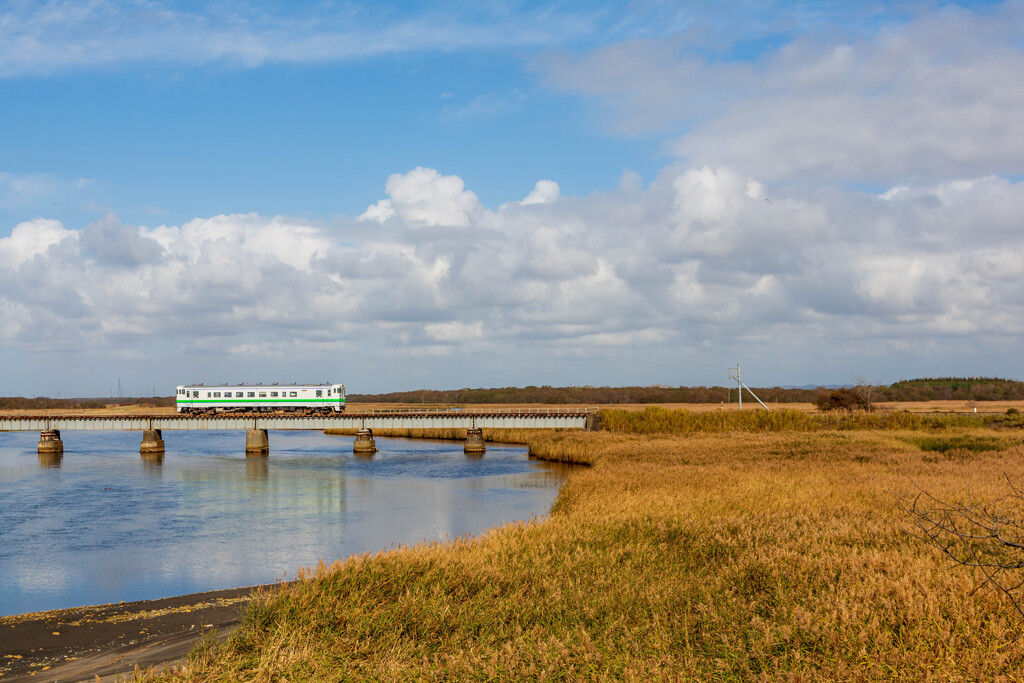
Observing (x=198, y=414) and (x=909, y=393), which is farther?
(x=909, y=393)

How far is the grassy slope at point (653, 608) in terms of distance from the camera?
34.8ft

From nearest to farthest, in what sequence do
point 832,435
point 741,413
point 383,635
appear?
point 383,635 < point 832,435 < point 741,413

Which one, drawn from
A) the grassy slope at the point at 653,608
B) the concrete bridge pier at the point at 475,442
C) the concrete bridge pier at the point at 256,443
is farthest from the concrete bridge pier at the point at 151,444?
the grassy slope at the point at 653,608

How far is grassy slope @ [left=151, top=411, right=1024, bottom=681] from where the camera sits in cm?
1060

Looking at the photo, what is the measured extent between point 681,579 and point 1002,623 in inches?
248

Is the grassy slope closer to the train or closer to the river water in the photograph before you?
the river water

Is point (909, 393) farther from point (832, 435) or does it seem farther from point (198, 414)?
point (198, 414)

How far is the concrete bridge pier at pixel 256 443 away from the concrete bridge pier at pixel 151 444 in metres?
9.47

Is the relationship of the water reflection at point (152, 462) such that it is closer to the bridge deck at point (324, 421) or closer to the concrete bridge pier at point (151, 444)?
the concrete bridge pier at point (151, 444)

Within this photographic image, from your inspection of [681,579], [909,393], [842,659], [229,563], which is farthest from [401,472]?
[909,393]

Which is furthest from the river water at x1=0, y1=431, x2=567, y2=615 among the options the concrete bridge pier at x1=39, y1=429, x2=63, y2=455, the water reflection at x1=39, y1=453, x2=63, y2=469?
the concrete bridge pier at x1=39, y1=429, x2=63, y2=455

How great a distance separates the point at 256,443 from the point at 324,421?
7377 millimetres

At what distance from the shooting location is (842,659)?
10242mm

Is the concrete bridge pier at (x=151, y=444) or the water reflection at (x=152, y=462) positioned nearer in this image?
the water reflection at (x=152, y=462)
